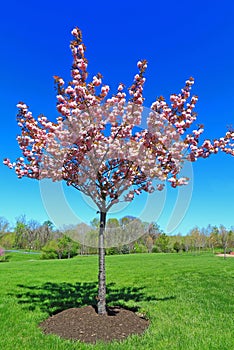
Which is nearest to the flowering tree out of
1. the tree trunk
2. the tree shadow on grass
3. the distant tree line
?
the tree trunk

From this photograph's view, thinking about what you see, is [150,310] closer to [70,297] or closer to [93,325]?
[93,325]

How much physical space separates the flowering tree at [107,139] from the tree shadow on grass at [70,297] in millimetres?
1763

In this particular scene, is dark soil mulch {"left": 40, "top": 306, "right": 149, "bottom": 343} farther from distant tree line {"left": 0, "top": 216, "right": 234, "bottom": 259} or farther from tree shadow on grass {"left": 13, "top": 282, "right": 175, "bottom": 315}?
distant tree line {"left": 0, "top": 216, "right": 234, "bottom": 259}

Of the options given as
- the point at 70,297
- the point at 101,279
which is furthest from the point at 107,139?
the point at 70,297

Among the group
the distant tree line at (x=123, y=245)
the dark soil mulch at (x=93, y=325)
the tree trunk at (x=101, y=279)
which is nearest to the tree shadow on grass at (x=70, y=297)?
the dark soil mulch at (x=93, y=325)

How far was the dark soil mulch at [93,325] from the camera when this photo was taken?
500 centimetres

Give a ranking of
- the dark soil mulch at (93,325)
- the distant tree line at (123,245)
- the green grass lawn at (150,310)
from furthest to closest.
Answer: the distant tree line at (123,245)
the dark soil mulch at (93,325)
the green grass lawn at (150,310)

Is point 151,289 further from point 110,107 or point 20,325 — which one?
point 110,107

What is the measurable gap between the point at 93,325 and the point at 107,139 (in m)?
3.59

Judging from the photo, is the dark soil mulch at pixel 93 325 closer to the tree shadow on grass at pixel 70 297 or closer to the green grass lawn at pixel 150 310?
the green grass lawn at pixel 150 310

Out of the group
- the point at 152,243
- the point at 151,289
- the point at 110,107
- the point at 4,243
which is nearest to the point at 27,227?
the point at 4,243

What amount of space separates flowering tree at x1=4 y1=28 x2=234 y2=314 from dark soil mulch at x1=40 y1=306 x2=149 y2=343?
356 millimetres

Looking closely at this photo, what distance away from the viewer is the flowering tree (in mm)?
5520

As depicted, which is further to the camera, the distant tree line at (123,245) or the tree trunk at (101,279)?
the distant tree line at (123,245)
